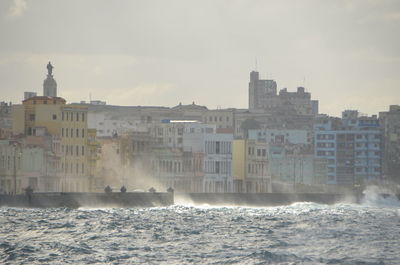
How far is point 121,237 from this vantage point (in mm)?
106250

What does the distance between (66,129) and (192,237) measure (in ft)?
204

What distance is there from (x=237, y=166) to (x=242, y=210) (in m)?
37.2

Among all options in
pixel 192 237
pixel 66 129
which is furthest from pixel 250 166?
pixel 192 237

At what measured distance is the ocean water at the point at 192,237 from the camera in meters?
91.4

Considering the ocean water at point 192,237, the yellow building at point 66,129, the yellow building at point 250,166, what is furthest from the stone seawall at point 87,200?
the yellow building at point 250,166

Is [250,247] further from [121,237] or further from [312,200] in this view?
[312,200]

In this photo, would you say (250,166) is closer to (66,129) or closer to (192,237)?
(66,129)

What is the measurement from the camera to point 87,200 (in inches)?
5620

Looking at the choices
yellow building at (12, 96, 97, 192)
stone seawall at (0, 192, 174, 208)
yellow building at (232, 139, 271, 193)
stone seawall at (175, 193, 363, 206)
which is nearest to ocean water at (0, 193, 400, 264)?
stone seawall at (0, 192, 174, 208)

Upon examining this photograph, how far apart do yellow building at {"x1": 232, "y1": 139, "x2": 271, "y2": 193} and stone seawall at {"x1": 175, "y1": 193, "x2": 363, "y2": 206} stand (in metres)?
13.5

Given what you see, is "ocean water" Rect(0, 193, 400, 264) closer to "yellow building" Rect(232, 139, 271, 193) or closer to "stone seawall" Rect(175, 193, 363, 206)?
"stone seawall" Rect(175, 193, 363, 206)

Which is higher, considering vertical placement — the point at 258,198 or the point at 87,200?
the point at 258,198

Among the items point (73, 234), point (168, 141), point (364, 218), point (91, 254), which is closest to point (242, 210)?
point (364, 218)

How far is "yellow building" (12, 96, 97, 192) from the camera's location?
16612 centimetres
